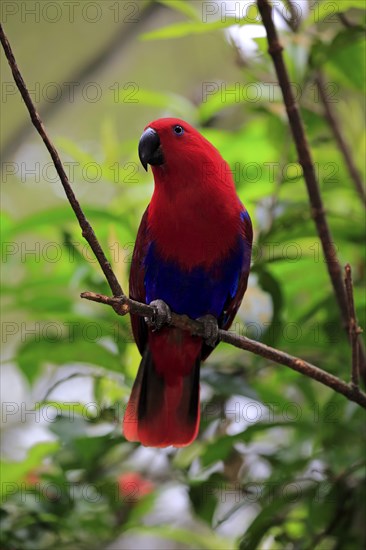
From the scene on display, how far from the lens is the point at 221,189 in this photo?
2170mm

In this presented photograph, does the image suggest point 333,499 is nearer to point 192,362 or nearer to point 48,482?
point 192,362

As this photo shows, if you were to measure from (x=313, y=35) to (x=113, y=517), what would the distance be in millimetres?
1921

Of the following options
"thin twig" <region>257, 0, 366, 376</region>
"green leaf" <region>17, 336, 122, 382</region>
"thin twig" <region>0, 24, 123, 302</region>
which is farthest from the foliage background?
"thin twig" <region>0, 24, 123, 302</region>

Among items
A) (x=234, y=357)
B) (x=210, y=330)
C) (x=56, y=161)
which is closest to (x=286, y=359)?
(x=210, y=330)

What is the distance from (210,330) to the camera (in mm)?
2076

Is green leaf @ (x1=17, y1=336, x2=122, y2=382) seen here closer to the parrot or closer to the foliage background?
the foliage background

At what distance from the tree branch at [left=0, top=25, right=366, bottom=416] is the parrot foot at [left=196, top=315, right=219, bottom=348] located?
0.14 ft

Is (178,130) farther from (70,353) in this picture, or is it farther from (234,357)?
(234,357)

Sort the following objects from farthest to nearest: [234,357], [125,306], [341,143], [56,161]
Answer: [234,357] < [341,143] < [125,306] < [56,161]

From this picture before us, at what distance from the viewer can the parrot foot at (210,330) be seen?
6.72ft

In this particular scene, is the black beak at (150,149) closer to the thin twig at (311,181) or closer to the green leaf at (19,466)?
the thin twig at (311,181)

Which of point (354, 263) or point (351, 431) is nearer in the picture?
point (351, 431)

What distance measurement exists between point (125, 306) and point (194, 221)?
0.64 m

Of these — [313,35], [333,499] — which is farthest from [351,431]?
[313,35]
